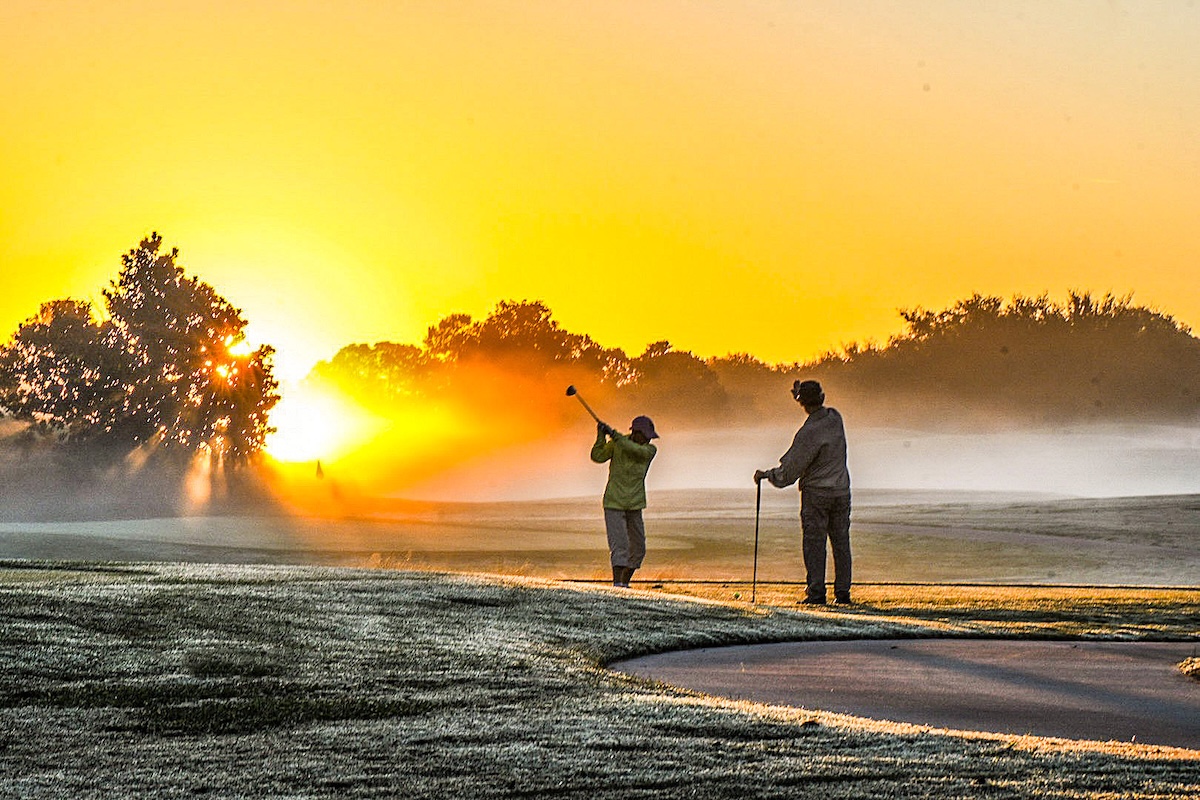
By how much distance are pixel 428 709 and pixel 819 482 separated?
30.3 feet

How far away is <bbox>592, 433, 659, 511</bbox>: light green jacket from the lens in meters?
19.7

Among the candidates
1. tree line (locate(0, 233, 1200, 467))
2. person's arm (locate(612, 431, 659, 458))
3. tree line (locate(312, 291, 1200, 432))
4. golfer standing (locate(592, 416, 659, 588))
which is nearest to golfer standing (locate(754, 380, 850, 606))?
person's arm (locate(612, 431, 659, 458))

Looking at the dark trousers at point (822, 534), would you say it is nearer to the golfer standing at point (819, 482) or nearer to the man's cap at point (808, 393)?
the golfer standing at point (819, 482)

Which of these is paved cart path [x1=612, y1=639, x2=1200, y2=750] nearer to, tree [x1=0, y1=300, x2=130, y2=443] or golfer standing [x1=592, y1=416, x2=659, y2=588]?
golfer standing [x1=592, y1=416, x2=659, y2=588]

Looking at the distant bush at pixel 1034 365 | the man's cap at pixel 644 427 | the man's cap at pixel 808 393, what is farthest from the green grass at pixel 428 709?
the distant bush at pixel 1034 365

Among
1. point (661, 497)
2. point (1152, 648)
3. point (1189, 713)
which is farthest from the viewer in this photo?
point (661, 497)

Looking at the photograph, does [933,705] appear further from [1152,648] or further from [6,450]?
[6,450]

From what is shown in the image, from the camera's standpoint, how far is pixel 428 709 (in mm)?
9789

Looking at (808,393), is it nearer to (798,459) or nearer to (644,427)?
(798,459)

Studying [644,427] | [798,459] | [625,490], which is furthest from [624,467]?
[798,459]

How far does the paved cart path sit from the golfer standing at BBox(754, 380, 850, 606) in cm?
392

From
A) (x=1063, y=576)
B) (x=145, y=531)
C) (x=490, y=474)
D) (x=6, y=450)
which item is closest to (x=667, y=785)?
(x=1063, y=576)

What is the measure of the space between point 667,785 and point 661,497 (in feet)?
208

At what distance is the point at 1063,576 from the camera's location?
93.5ft
